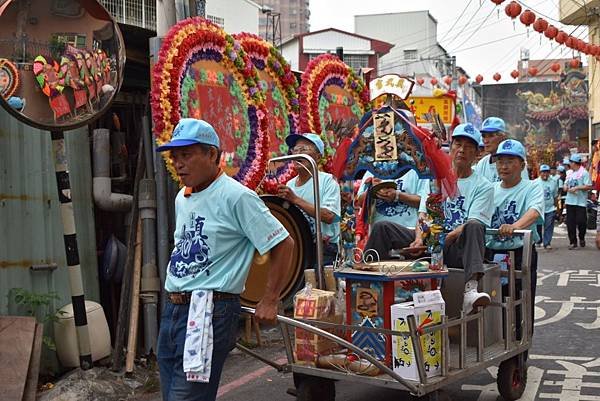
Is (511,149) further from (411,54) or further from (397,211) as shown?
(411,54)

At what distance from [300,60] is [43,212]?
46.8 meters

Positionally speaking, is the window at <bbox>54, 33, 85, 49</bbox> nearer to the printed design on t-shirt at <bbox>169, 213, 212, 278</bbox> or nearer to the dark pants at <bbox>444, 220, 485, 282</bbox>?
the printed design on t-shirt at <bbox>169, 213, 212, 278</bbox>

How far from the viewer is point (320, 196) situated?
Answer: 718 cm

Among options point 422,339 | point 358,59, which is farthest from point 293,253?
point 358,59

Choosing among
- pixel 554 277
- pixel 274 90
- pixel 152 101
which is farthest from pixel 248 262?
pixel 554 277

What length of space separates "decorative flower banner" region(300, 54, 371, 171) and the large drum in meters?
1.99

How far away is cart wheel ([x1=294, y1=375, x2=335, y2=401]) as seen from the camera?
216 inches

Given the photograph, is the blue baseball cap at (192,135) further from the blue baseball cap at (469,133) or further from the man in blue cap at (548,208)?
the man in blue cap at (548,208)

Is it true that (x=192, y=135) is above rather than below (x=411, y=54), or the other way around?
below

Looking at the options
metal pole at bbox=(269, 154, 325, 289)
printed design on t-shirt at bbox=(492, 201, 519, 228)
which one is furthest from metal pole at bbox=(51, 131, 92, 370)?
printed design on t-shirt at bbox=(492, 201, 519, 228)

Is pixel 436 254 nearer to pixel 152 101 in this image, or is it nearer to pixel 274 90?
pixel 152 101

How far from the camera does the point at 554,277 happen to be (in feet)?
43.7

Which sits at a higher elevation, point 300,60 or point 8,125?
point 300,60

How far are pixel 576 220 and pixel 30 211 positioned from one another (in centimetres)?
1433
